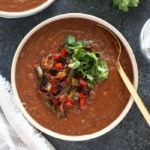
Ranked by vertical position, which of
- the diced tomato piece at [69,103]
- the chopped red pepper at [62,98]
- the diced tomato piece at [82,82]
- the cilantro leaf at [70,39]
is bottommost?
the diced tomato piece at [69,103]

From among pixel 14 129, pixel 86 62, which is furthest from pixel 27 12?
pixel 14 129

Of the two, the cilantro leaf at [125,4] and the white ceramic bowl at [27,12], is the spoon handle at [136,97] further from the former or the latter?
the white ceramic bowl at [27,12]

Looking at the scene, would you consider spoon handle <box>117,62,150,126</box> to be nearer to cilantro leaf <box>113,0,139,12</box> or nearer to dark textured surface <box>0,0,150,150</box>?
dark textured surface <box>0,0,150,150</box>

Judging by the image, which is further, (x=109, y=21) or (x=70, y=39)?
(x=109, y=21)

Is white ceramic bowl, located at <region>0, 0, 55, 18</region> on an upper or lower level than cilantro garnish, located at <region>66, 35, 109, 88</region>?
upper

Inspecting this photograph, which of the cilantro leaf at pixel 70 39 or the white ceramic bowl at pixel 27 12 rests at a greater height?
the white ceramic bowl at pixel 27 12

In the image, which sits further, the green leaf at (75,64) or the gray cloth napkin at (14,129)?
the gray cloth napkin at (14,129)

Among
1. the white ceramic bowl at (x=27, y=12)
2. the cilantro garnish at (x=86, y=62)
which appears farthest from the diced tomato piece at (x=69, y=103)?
the white ceramic bowl at (x=27, y=12)

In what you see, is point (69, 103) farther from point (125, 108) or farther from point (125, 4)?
point (125, 4)

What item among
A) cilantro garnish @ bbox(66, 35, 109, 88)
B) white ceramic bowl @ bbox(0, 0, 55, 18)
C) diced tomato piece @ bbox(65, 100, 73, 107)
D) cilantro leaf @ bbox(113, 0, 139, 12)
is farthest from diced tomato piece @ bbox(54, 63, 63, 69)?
cilantro leaf @ bbox(113, 0, 139, 12)

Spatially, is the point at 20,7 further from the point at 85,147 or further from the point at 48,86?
the point at 85,147
